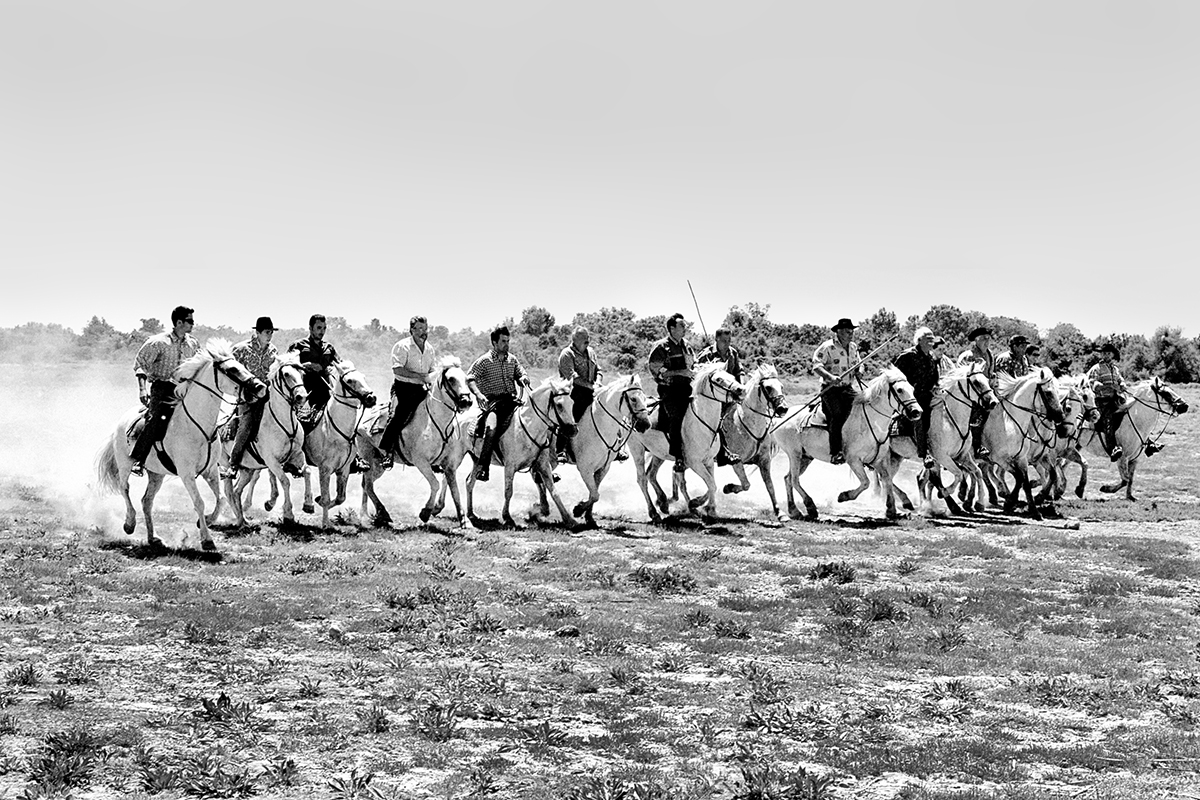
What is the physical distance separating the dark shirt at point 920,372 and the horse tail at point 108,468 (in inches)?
564

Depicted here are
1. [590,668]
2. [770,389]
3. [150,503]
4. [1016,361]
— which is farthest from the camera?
[1016,361]

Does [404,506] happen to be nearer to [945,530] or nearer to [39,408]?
[945,530]

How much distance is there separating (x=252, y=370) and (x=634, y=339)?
44.9 meters

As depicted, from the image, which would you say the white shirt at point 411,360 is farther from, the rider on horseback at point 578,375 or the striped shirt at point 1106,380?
the striped shirt at point 1106,380

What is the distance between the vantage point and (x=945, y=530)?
1986cm

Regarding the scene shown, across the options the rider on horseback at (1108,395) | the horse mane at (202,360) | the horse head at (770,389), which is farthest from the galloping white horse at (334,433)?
the rider on horseback at (1108,395)

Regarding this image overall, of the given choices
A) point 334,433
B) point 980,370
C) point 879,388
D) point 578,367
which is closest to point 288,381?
point 334,433

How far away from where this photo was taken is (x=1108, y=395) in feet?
88.3

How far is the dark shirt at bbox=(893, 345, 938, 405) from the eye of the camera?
72.4ft

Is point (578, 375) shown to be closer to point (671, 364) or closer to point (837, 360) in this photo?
point (671, 364)

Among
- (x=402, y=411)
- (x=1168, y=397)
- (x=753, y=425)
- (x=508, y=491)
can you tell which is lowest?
(x=508, y=491)

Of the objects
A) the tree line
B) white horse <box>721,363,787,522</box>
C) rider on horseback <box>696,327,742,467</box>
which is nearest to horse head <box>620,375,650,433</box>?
rider on horseback <box>696,327,742,467</box>

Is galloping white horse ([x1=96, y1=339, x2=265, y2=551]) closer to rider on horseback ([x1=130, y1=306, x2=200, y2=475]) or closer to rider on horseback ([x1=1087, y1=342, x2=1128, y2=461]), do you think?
rider on horseback ([x1=130, y1=306, x2=200, y2=475])

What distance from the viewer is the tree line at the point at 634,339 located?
171ft
